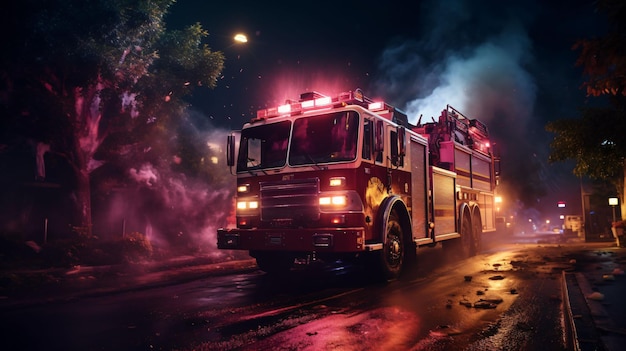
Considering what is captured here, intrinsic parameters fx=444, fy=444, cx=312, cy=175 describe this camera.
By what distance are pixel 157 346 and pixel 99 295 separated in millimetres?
3783

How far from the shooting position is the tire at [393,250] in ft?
24.8

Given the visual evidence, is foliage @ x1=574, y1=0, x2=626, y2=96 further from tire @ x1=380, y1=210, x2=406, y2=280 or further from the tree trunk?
the tree trunk

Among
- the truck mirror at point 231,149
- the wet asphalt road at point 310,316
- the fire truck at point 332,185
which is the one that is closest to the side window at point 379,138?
the fire truck at point 332,185

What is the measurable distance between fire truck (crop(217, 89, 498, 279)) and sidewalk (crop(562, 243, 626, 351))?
9.01ft

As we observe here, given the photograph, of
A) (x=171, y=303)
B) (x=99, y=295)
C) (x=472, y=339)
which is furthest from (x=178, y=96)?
(x=472, y=339)

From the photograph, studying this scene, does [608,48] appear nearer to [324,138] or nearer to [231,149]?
[324,138]

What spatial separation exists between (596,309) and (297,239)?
403 centimetres

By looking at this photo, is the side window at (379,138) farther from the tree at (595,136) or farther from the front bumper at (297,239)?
the tree at (595,136)

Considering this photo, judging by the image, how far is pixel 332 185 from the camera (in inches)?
276

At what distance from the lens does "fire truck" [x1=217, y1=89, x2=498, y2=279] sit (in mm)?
6957

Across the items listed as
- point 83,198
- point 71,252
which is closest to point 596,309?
point 71,252

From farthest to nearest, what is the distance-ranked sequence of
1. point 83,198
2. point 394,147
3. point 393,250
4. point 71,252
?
point 83,198
point 71,252
point 393,250
point 394,147

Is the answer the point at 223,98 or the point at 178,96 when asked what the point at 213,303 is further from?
the point at 223,98

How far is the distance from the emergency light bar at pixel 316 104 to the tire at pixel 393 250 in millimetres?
2111
